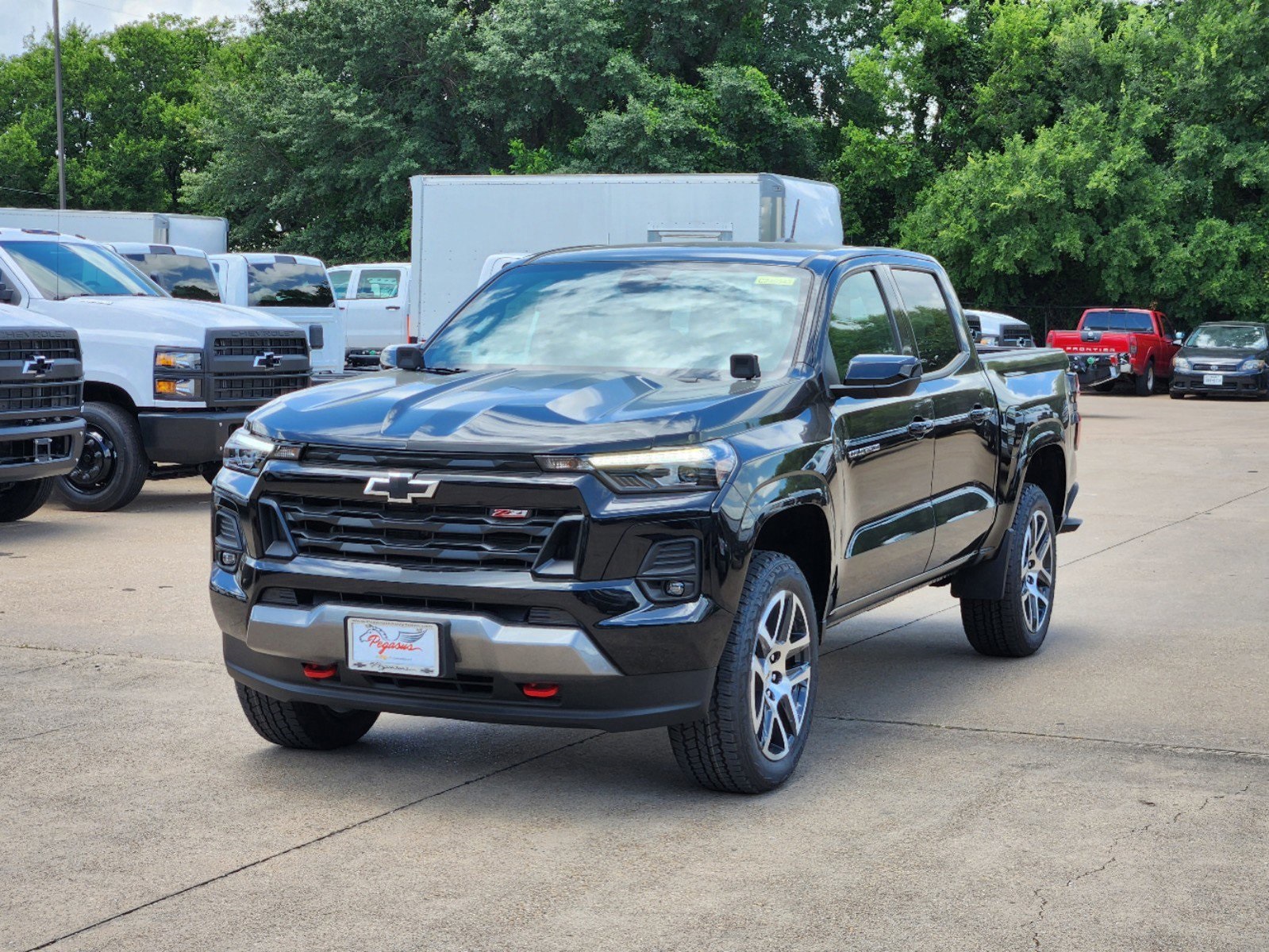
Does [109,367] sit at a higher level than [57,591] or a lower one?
higher

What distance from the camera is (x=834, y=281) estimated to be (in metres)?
6.26

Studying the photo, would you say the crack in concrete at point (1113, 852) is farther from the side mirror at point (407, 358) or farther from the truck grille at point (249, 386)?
the truck grille at point (249, 386)

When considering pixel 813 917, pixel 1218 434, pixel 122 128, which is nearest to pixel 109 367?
pixel 813 917

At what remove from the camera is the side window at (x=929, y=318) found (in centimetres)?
696

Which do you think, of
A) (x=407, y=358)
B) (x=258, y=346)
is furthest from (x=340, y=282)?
(x=407, y=358)

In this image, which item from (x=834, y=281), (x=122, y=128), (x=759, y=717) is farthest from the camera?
(x=122, y=128)

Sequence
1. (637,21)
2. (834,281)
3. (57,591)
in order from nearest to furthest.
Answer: (834,281)
(57,591)
(637,21)

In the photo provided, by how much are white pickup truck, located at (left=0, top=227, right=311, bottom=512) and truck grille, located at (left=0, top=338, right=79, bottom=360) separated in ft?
3.61

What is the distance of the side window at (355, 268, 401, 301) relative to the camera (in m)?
28.7

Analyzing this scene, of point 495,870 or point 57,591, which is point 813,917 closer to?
point 495,870

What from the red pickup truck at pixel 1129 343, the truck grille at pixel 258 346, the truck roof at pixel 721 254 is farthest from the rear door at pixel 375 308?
the truck roof at pixel 721 254

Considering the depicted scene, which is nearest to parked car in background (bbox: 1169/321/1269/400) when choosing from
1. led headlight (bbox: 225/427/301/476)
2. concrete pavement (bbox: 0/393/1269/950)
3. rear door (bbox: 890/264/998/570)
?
concrete pavement (bbox: 0/393/1269/950)

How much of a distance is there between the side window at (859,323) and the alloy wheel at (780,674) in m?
1.04

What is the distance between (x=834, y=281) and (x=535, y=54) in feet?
118
